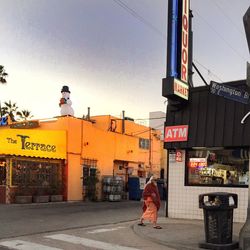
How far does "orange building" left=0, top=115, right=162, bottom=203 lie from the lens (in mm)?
24047

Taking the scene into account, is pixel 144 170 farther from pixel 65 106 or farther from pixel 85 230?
pixel 85 230

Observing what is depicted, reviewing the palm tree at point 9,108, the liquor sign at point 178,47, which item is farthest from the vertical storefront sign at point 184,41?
the palm tree at point 9,108

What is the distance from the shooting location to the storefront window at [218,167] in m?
15.0

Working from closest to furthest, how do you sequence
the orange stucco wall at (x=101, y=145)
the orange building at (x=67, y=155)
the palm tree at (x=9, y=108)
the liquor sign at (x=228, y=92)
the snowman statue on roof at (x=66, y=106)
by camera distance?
the liquor sign at (x=228, y=92) < the orange building at (x=67, y=155) < the orange stucco wall at (x=101, y=145) < the snowman statue on roof at (x=66, y=106) < the palm tree at (x=9, y=108)

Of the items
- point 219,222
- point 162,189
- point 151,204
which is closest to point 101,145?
point 162,189

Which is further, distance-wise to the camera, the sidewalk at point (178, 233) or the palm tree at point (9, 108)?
the palm tree at point (9, 108)

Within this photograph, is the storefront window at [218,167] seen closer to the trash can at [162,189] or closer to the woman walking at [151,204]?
the woman walking at [151,204]

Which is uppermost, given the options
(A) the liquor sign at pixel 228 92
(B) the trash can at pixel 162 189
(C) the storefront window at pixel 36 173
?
(A) the liquor sign at pixel 228 92

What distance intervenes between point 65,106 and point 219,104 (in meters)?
16.0

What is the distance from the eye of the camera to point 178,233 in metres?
12.4

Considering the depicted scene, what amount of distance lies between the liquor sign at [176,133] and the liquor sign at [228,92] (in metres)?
4.91

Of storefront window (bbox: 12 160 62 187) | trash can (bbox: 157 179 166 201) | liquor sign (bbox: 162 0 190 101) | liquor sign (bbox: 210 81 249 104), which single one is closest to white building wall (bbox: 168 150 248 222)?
liquor sign (bbox: 162 0 190 101)

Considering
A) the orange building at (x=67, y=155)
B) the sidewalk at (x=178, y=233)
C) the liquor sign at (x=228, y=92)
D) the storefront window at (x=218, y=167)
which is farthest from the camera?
the orange building at (x=67, y=155)

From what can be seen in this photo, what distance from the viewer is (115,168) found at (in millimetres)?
32188
